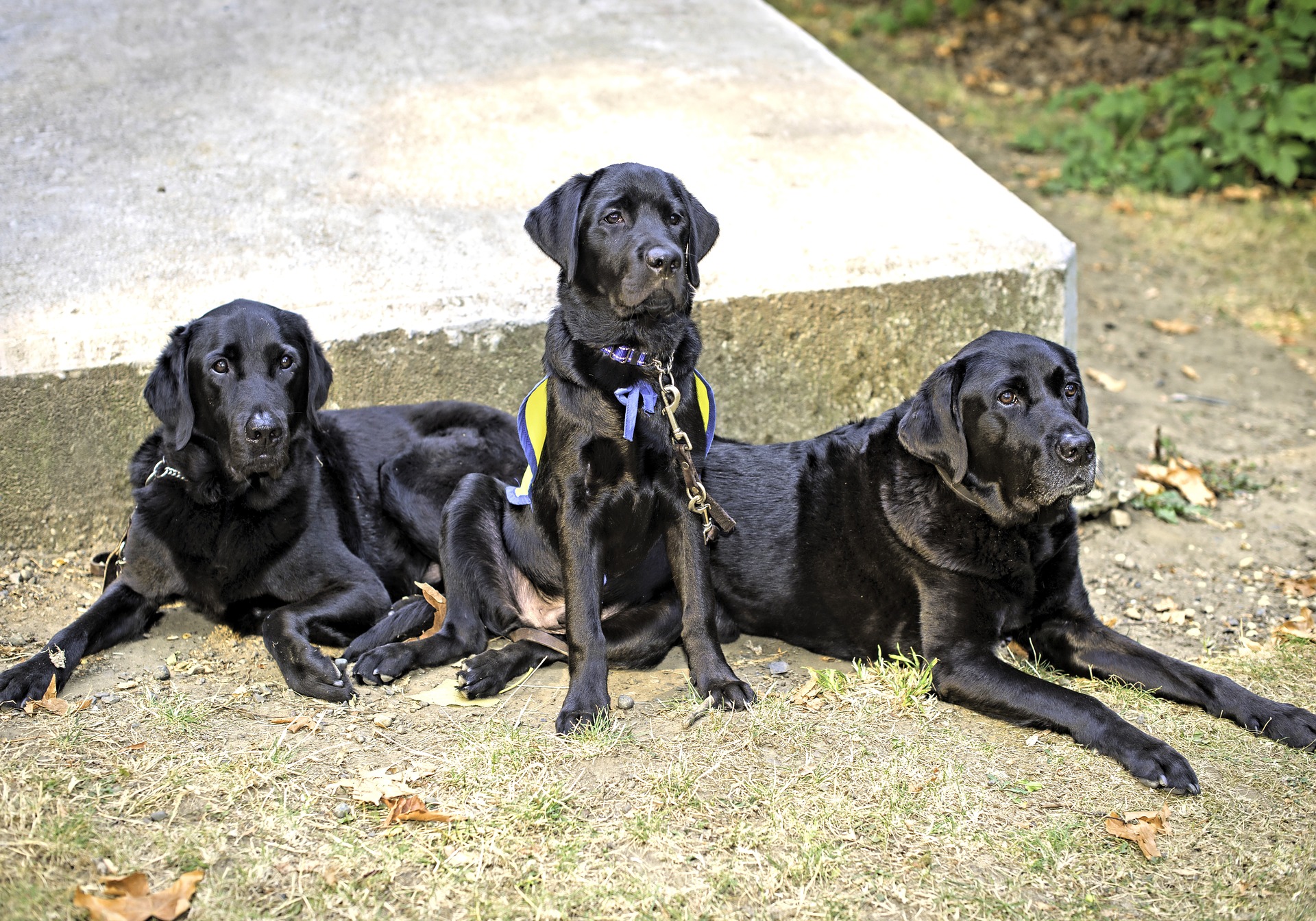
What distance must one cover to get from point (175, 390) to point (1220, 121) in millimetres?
8853

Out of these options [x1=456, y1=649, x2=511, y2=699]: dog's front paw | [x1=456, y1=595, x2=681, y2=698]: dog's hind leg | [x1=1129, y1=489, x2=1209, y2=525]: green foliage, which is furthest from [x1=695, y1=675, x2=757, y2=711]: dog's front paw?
[x1=1129, y1=489, x2=1209, y2=525]: green foliage

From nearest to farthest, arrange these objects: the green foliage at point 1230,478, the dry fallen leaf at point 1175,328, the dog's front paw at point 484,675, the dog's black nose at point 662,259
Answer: the dog's black nose at point 662,259
the dog's front paw at point 484,675
the green foliage at point 1230,478
the dry fallen leaf at point 1175,328

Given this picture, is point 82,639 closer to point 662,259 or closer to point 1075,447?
point 662,259

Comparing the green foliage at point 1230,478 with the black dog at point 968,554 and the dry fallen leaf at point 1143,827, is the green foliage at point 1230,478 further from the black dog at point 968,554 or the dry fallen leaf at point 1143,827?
the dry fallen leaf at point 1143,827

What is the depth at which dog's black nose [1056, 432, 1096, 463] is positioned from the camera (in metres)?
3.68

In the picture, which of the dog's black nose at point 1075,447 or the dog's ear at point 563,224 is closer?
the dog's black nose at point 1075,447

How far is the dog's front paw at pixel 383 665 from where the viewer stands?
3.89 metres

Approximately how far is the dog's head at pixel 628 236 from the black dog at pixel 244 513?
1.12 m

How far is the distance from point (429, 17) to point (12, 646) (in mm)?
4848

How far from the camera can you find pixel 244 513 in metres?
4.20

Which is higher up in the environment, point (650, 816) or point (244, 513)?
point (244, 513)

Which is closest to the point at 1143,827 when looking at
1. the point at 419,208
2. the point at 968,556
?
the point at 968,556

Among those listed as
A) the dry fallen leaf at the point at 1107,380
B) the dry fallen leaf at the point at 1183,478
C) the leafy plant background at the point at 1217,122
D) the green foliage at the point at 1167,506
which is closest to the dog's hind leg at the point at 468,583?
the green foliage at the point at 1167,506

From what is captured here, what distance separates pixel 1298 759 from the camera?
140 inches
